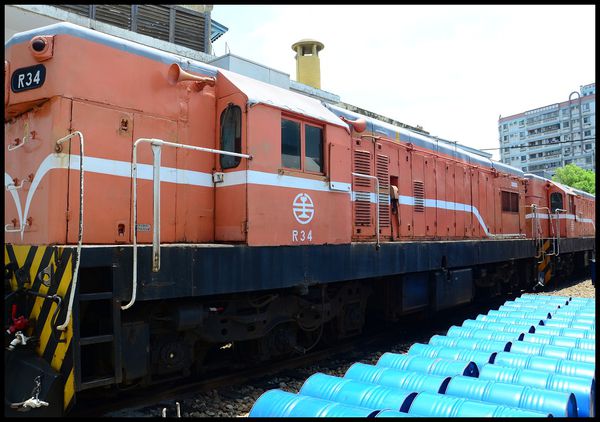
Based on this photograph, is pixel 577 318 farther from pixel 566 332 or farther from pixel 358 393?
pixel 358 393

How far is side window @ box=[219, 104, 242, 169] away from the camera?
529cm

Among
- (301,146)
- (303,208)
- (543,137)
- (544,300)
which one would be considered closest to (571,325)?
(544,300)

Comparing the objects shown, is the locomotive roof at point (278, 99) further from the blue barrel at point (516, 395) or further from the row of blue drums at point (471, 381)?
the blue barrel at point (516, 395)

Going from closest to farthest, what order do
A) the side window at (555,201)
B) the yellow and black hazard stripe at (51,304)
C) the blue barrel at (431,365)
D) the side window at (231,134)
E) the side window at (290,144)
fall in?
the yellow and black hazard stripe at (51,304) → the blue barrel at (431,365) → the side window at (231,134) → the side window at (290,144) → the side window at (555,201)

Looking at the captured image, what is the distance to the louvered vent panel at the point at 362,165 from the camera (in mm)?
7281

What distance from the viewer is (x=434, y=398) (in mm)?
3426

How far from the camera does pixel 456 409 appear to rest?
3271mm

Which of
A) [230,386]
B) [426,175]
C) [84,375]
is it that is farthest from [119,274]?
[426,175]

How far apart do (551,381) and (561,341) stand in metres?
1.87

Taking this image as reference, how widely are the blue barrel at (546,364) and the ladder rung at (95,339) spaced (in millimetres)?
3963

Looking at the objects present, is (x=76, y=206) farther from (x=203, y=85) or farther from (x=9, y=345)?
(x=203, y=85)

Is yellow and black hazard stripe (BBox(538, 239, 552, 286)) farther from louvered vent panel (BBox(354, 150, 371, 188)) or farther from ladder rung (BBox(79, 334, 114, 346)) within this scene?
ladder rung (BBox(79, 334, 114, 346))

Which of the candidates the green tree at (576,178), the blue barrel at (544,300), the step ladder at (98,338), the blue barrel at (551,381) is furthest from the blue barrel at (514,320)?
the green tree at (576,178)

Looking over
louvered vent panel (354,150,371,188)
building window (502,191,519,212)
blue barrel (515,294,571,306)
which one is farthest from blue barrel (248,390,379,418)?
building window (502,191,519,212)
